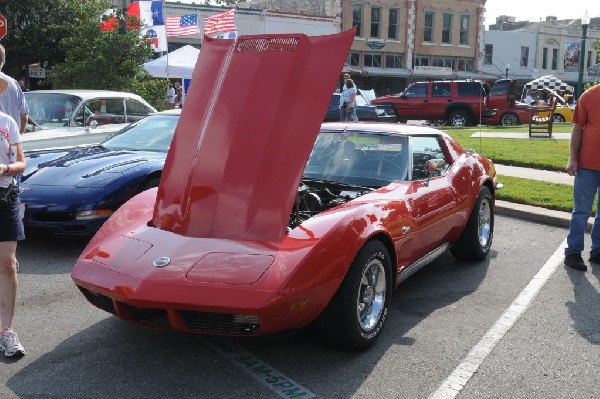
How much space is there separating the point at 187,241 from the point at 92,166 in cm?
309

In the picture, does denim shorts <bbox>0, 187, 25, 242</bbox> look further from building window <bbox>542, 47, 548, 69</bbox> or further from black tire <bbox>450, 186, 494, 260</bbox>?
building window <bbox>542, 47, 548, 69</bbox>

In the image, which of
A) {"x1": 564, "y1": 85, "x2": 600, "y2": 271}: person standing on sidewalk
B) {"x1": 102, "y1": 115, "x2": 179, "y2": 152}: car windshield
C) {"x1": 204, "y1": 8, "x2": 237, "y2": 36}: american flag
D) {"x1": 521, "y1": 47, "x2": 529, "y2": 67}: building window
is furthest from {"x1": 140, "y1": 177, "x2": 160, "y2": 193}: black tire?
{"x1": 521, "y1": 47, "x2": 529, "y2": 67}: building window

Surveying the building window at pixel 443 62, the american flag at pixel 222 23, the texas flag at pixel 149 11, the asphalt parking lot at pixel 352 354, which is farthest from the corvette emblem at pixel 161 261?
the building window at pixel 443 62

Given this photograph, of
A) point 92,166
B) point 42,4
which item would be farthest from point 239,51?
point 42,4

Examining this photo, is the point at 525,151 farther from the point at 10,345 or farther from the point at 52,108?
the point at 10,345

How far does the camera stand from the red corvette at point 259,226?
3.23 m

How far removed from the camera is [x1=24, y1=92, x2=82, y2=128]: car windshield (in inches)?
348

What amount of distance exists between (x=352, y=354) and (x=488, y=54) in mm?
46446

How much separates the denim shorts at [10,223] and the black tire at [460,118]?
2045 cm

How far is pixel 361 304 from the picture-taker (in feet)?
12.2

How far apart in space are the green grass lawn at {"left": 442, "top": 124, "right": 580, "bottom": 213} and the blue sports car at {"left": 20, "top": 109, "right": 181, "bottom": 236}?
4201 mm

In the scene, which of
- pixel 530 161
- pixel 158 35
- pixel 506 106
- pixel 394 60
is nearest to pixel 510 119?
pixel 506 106

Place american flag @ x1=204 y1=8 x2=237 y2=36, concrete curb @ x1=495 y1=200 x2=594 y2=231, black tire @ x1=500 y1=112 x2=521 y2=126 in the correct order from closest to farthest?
concrete curb @ x1=495 y1=200 x2=594 y2=231, american flag @ x1=204 y1=8 x2=237 y2=36, black tire @ x1=500 y1=112 x2=521 y2=126

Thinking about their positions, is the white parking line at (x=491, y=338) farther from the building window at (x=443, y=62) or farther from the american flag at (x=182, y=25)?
the building window at (x=443, y=62)
